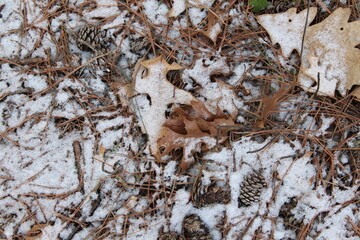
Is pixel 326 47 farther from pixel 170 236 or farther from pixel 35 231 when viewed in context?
pixel 35 231

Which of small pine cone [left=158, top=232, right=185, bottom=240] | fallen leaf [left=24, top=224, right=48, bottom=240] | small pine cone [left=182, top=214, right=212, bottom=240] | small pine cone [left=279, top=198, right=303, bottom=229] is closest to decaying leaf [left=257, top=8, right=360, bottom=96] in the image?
small pine cone [left=279, top=198, right=303, bottom=229]

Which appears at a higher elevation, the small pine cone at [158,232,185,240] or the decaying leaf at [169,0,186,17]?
the decaying leaf at [169,0,186,17]

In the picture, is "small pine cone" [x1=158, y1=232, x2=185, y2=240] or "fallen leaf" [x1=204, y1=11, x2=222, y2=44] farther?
A: "fallen leaf" [x1=204, y1=11, x2=222, y2=44]

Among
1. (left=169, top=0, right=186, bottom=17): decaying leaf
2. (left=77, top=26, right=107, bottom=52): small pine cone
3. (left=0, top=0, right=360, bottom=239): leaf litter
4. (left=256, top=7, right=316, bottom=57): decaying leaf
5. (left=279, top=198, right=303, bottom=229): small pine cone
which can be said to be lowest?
(left=279, top=198, right=303, bottom=229): small pine cone

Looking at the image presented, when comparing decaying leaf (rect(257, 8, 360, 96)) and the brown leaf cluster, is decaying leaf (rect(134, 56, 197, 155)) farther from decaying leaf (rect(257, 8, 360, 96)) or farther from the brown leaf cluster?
decaying leaf (rect(257, 8, 360, 96))

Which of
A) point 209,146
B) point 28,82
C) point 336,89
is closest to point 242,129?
point 209,146

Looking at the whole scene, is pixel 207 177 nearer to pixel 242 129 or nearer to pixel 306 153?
pixel 242 129

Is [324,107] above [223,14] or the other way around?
the other way around
